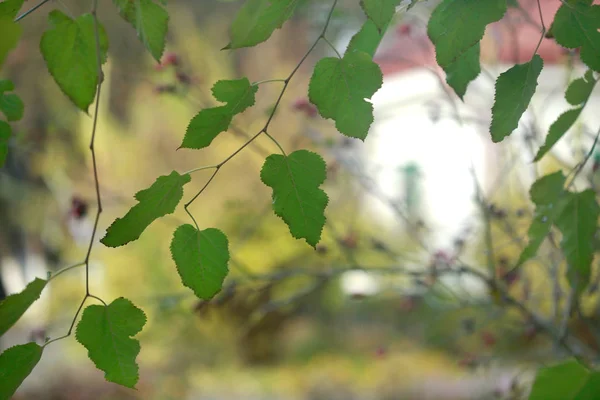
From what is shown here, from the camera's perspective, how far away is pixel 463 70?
0.81 feet

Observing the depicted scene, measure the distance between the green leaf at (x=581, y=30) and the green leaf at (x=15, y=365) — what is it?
20 cm

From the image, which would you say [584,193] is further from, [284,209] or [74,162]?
[74,162]

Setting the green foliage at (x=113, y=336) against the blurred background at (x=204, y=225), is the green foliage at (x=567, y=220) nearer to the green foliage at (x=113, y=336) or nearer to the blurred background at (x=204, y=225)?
the green foliage at (x=113, y=336)

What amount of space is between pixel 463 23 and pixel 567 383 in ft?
0.35

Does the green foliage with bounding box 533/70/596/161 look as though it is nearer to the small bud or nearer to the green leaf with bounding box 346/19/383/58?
the green leaf with bounding box 346/19/383/58

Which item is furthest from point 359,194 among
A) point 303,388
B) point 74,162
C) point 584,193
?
point 584,193

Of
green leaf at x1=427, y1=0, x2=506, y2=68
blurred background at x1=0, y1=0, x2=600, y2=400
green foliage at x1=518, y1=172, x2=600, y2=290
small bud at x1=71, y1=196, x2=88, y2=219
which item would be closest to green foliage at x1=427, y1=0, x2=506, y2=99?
green leaf at x1=427, y1=0, x2=506, y2=68

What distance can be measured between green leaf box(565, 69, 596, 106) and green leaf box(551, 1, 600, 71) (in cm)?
5

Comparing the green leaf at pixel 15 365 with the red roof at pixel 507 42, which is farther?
the red roof at pixel 507 42

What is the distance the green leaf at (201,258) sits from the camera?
0.19m

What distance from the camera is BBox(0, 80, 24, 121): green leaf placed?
27 centimetres

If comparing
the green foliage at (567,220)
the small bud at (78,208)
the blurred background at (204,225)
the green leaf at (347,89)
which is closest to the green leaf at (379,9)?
the green leaf at (347,89)

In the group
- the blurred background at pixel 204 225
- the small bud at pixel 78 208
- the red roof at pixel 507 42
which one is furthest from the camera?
the blurred background at pixel 204 225

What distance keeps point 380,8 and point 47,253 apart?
1.94m
